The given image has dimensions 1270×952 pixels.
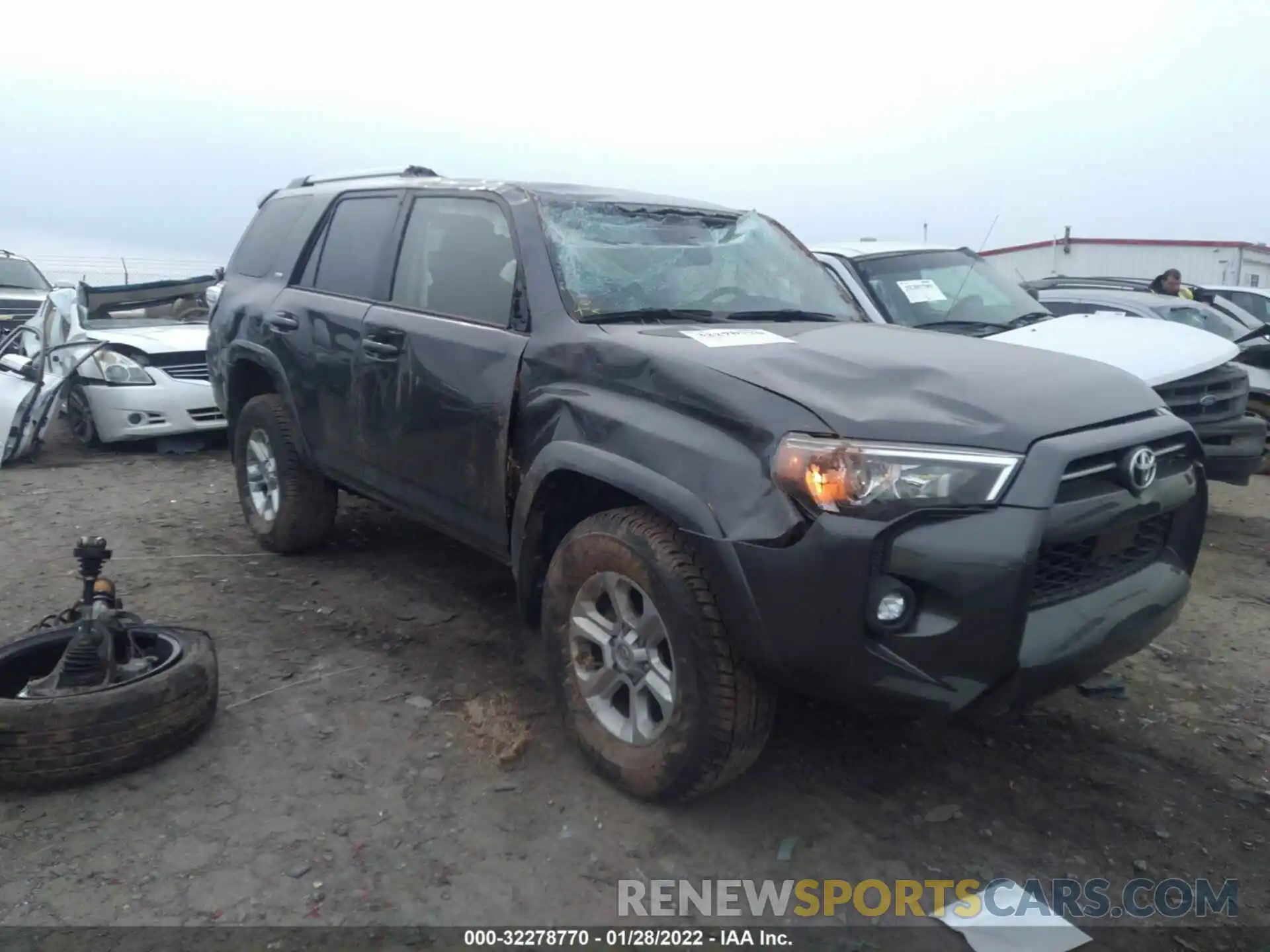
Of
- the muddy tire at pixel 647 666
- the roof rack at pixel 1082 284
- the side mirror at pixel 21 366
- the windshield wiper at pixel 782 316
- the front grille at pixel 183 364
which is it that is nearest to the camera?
the muddy tire at pixel 647 666

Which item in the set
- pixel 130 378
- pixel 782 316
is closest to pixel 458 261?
pixel 782 316

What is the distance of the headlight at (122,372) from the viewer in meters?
8.07

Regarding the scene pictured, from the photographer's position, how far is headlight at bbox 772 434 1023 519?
249 centimetres

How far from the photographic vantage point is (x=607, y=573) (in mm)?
3023

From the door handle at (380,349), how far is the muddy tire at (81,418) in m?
5.11

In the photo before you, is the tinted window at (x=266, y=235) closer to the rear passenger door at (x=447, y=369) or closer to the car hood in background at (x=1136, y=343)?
the rear passenger door at (x=447, y=369)

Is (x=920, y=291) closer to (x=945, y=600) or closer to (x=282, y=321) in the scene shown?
(x=282, y=321)

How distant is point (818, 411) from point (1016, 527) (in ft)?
1.83

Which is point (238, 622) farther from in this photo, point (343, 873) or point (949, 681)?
point (949, 681)

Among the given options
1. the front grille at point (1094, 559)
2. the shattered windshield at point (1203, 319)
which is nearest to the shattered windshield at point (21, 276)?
the shattered windshield at point (1203, 319)

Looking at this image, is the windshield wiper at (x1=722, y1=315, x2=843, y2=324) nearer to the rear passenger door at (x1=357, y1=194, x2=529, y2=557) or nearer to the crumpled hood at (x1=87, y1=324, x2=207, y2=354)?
the rear passenger door at (x1=357, y1=194, x2=529, y2=557)

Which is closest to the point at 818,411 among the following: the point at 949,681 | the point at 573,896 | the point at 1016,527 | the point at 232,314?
the point at 1016,527

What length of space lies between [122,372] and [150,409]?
388 mm

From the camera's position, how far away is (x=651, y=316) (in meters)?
3.49
